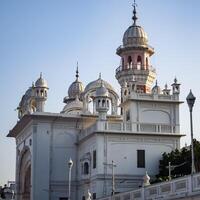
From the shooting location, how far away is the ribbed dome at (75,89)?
59.3 metres

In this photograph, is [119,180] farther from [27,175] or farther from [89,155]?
[27,175]

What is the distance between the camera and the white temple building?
138 feet

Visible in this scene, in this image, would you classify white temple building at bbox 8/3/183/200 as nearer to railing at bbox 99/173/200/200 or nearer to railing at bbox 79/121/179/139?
railing at bbox 79/121/179/139

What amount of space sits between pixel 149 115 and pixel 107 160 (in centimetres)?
569

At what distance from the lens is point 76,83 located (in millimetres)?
60219

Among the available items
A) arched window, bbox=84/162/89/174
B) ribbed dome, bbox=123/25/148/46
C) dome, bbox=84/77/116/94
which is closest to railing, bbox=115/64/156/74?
ribbed dome, bbox=123/25/148/46

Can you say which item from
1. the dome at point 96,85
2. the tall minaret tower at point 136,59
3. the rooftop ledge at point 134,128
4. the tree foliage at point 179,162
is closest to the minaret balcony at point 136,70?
the tall minaret tower at point 136,59

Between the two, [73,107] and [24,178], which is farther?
[24,178]

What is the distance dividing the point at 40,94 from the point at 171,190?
27.3 m

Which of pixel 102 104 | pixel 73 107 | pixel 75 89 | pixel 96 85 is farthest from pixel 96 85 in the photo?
pixel 102 104

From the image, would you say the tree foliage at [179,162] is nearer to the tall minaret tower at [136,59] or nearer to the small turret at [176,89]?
the small turret at [176,89]

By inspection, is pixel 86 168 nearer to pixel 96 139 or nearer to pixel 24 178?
pixel 96 139

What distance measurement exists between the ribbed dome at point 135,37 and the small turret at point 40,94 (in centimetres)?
1237

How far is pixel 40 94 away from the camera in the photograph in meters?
47.9
